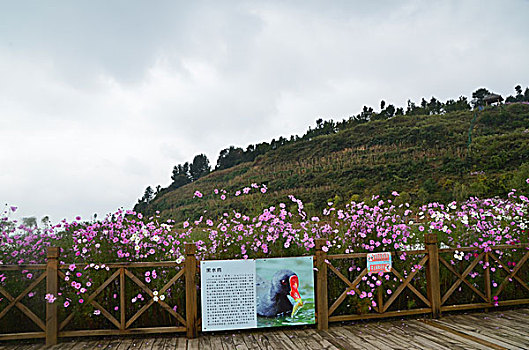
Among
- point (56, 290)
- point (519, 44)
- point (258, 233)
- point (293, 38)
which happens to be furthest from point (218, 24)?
point (519, 44)

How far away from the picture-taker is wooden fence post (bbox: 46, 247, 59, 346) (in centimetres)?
508

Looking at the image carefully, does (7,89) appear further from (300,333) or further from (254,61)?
(300,333)

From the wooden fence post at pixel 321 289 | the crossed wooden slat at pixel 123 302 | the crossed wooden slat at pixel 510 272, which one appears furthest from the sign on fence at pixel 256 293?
the crossed wooden slat at pixel 510 272

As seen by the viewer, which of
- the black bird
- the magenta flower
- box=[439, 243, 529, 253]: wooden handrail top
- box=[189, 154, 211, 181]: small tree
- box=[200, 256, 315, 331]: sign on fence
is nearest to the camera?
the magenta flower

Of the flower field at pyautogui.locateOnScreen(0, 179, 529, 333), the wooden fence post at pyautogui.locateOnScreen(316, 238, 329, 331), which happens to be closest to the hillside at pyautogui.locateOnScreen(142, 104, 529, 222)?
the flower field at pyautogui.locateOnScreen(0, 179, 529, 333)

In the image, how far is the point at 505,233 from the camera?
21.3 ft

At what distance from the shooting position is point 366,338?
4.99 meters

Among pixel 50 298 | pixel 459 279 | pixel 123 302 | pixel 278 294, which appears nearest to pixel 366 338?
pixel 278 294

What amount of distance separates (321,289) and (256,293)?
2.86ft

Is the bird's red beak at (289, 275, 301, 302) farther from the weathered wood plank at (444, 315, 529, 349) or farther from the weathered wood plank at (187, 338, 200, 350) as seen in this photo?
the weathered wood plank at (444, 315, 529, 349)

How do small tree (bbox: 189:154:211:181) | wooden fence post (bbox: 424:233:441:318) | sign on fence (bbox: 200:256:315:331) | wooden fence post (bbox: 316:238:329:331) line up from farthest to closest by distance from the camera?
small tree (bbox: 189:154:211:181), wooden fence post (bbox: 424:233:441:318), wooden fence post (bbox: 316:238:329:331), sign on fence (bbox: 200:256:315:331)

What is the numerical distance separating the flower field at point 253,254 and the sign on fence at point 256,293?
0.25 meters

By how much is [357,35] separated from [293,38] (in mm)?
2043

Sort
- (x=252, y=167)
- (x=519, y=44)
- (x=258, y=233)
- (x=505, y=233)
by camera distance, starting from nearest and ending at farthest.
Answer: (x=258, y=233) → (x=505, y=233) → (x=519, y=44) → (x=252, y=167)
